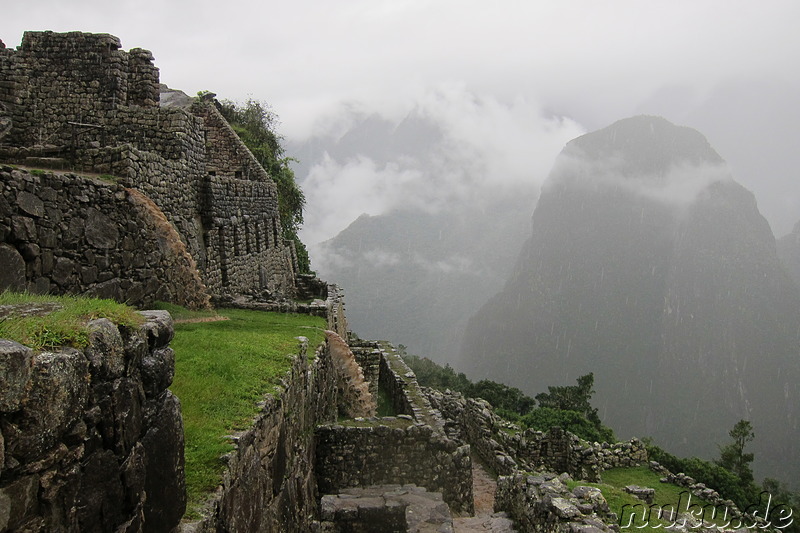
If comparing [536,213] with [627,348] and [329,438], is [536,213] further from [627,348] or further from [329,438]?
[329,438]

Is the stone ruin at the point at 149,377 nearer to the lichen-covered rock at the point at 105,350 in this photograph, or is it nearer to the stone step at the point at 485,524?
the lichen-covered rock at the point at 105,350

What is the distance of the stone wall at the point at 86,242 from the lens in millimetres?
6625

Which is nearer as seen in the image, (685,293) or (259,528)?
(259,528)

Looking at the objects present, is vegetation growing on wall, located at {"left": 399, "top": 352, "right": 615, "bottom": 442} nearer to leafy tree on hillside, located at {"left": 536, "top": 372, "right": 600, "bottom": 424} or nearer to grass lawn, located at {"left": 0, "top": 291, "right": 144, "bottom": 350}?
leafy tree on hillside, located at {"left": 536, "top": 372, "right": 600, "bottom": 424}

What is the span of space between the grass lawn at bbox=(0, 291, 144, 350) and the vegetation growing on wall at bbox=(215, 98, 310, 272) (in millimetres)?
23261

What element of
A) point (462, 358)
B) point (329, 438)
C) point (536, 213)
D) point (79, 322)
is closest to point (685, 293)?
point (536, 213)

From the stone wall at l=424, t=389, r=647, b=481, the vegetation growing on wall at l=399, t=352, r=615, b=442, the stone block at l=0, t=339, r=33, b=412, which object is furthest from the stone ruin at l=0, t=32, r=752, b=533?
the vegetation growing on wall at l=399, t=352, r=615, b=442

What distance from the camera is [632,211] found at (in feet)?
372

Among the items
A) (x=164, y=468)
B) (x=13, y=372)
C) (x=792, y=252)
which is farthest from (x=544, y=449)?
(x=792, y=252)

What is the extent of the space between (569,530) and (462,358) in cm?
9129

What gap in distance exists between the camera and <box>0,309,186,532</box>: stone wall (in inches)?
92.1

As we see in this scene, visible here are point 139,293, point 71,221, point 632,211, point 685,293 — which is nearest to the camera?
point 71,221

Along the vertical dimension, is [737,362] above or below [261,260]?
below

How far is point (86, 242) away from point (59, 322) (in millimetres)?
5898
